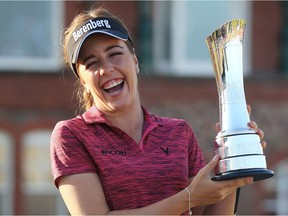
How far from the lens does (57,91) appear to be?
37.3ft

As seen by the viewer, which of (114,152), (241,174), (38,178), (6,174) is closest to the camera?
(241,174)

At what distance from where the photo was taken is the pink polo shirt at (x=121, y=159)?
305cm

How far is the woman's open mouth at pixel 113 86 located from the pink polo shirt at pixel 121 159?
0.10 meters

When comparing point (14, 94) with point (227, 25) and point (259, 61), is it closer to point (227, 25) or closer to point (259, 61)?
point (259, 61)

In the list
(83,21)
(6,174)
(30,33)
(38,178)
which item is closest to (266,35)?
(30,33)

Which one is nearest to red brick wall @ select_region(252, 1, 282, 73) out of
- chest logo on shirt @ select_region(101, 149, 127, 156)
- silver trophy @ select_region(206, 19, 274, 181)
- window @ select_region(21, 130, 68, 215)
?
window @ select_region(21, 130, 68, 215)

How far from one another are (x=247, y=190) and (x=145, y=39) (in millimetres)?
2232

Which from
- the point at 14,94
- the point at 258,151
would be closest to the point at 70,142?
the point at 258,151

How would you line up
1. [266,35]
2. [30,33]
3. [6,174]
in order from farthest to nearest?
[266,35]
[30,33]
[6,174]

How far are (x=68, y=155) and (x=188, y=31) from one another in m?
9.15

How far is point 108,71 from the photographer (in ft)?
10.2

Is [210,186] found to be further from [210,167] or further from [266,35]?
[266,35]

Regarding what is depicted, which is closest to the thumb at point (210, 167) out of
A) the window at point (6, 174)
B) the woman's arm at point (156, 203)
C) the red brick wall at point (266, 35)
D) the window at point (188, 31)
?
the woman's arm at point (156, 203)

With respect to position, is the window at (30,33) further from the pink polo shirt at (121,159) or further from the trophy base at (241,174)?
the trophy base at (241,174)
